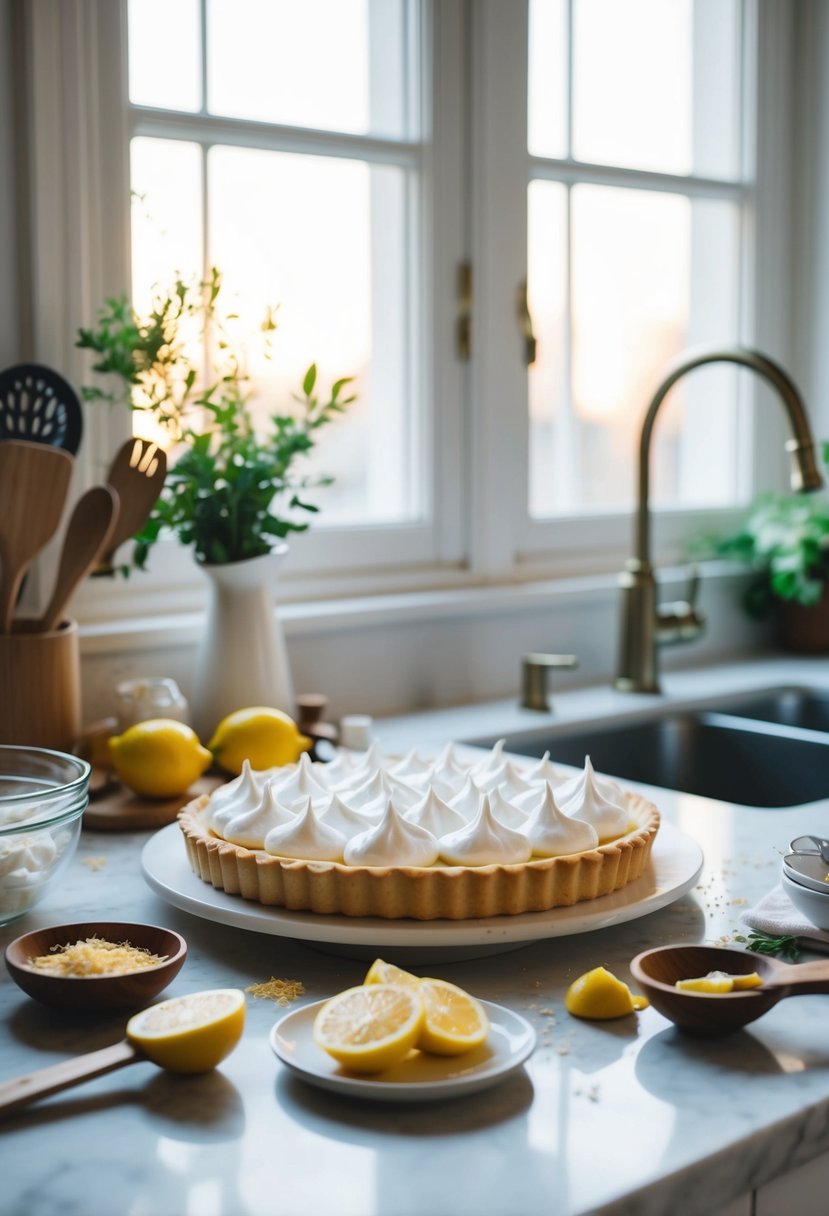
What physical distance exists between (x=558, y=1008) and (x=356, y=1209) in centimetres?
27

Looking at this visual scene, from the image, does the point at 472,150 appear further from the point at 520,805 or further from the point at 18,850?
the point at 18,850

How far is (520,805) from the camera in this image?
1.06m

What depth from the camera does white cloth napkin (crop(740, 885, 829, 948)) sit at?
3.12 ft

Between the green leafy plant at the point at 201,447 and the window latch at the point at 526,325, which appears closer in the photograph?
the green leafy plant at the point at 201,447

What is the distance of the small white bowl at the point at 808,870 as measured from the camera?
93 cm

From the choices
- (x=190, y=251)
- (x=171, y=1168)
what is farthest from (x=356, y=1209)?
(x=190, y=251)

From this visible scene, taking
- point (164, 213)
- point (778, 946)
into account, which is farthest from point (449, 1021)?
point (164, 213)

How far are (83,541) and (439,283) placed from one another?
798 mm

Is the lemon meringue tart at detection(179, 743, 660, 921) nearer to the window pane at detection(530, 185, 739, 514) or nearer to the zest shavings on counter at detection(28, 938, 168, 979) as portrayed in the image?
the zest shavings on counter at detection(28, 938, 168, 979)

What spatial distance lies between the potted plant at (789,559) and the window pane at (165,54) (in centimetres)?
113

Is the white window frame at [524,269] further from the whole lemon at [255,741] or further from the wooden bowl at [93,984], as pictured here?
the wooden bowl at [93,984]

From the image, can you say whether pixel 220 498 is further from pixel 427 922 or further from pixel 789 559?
pixel 789 559

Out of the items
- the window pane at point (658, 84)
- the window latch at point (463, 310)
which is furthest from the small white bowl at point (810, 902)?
the window pane at point (658, 84)

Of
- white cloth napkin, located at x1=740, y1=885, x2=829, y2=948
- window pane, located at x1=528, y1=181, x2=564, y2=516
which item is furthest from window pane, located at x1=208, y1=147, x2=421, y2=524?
white cloth napkin, located at x1=740, y1=885, x2=829, y2=948
